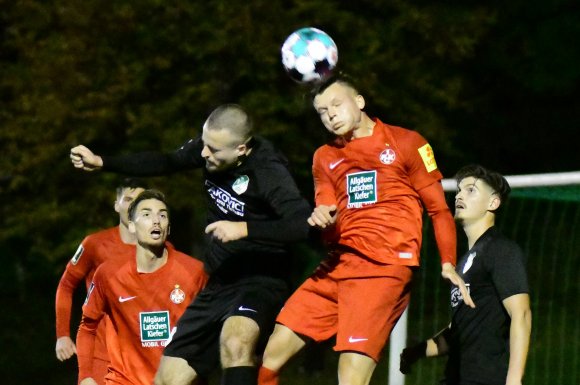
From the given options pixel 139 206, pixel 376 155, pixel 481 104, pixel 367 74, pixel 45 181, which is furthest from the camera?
pixel 481 104

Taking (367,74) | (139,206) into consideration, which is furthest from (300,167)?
(139,206)

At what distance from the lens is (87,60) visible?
1509 centimetres

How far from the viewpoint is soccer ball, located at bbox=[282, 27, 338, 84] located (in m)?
7.21

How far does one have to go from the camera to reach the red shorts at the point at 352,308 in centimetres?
670

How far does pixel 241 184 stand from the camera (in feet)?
22.9

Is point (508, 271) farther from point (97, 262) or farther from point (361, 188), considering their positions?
point (97, 262)

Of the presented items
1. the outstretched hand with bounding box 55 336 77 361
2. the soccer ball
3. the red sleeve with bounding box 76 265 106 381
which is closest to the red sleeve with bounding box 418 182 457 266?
the soccer ball

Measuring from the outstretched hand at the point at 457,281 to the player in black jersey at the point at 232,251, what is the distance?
0.76 m

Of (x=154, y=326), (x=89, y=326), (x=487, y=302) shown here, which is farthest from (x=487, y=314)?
(x=89, y=326)

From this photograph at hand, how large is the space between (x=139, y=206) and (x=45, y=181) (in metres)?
8.45

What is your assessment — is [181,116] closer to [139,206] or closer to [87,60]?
[87,60]

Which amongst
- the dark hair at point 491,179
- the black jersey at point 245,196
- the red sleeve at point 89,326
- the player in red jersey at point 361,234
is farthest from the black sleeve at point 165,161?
the dark hair at point 491,179

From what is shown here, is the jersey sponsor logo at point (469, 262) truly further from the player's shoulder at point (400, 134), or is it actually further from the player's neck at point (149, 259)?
the player's neck at point (149, 259)

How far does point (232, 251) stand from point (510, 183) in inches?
70.4
